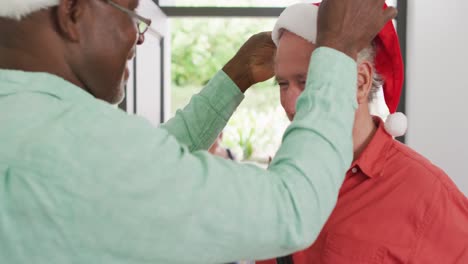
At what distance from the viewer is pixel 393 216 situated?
4.13 ft

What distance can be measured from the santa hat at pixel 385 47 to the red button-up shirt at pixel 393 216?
0.21 feet

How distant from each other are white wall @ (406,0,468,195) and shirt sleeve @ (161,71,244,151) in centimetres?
258

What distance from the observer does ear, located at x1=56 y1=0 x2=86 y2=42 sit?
87 cm

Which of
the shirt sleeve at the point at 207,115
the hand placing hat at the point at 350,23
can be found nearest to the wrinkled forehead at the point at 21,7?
the hand placing hat at the point at 350,23

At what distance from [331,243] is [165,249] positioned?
608 mm

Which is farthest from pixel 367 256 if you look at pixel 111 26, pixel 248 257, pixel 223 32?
pixel 223 32

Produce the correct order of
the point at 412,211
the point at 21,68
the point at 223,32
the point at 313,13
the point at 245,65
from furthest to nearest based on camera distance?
the point at 223,32 < the point at 245,65 < the point at 313,13 < the point at 412,211 < the point at 21,68

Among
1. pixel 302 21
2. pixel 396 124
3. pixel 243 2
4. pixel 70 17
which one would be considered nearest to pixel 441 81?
pixel 243 2

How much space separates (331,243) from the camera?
1.29m

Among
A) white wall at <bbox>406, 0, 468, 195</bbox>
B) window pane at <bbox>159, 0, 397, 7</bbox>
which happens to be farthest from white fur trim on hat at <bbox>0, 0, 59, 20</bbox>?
white wall at <bbox>406, 0, 468, 195</bbox>

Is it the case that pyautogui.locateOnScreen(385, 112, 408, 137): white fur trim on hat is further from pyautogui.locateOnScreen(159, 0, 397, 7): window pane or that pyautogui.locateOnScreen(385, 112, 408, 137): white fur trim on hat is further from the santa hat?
pyautogui.locateOnScreen(159, 0, 397, 7): window pane

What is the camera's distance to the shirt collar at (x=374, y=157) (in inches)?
52.6

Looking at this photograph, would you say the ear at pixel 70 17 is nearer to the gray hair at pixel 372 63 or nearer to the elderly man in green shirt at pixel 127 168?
the elderly man in green shirt at pixel 127 168

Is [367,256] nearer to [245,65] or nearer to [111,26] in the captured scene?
[245,65]
